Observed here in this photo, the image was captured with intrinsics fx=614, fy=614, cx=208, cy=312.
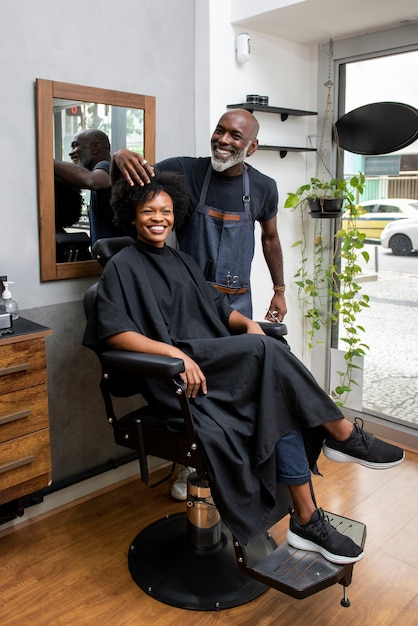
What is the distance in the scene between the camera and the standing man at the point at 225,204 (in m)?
2.40

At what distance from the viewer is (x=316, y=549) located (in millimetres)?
1872

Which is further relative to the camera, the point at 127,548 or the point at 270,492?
the point at 127,548

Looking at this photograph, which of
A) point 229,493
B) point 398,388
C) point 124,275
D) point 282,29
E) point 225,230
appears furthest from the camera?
point 398,388

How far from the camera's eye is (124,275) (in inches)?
80.2

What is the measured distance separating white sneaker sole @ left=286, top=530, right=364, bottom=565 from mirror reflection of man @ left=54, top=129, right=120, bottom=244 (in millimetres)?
1331

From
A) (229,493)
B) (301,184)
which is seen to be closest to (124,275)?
(229,493)

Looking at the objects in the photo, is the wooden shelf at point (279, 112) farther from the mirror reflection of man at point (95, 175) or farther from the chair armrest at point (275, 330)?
the chair armrest at point (275, 330)

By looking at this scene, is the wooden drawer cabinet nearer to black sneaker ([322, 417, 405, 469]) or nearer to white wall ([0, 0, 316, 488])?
white wall ([0, 0, 316, 488])

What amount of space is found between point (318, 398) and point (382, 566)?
0.76 meters

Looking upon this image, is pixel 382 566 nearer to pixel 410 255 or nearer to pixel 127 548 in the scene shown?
pixel 127 548

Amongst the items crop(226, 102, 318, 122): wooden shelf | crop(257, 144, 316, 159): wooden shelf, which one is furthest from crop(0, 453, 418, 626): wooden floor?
crop(226, 102, 318, 122): wooden shelf

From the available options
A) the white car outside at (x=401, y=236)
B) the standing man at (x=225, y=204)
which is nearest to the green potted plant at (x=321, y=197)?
the white car outside at (x=401, y=236)

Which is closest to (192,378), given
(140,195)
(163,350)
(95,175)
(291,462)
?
(163,350)

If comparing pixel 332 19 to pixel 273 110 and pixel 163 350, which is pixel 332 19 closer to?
pixel 273 110
